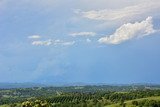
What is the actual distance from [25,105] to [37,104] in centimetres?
431

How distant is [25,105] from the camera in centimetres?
14188

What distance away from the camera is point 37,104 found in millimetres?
141875
